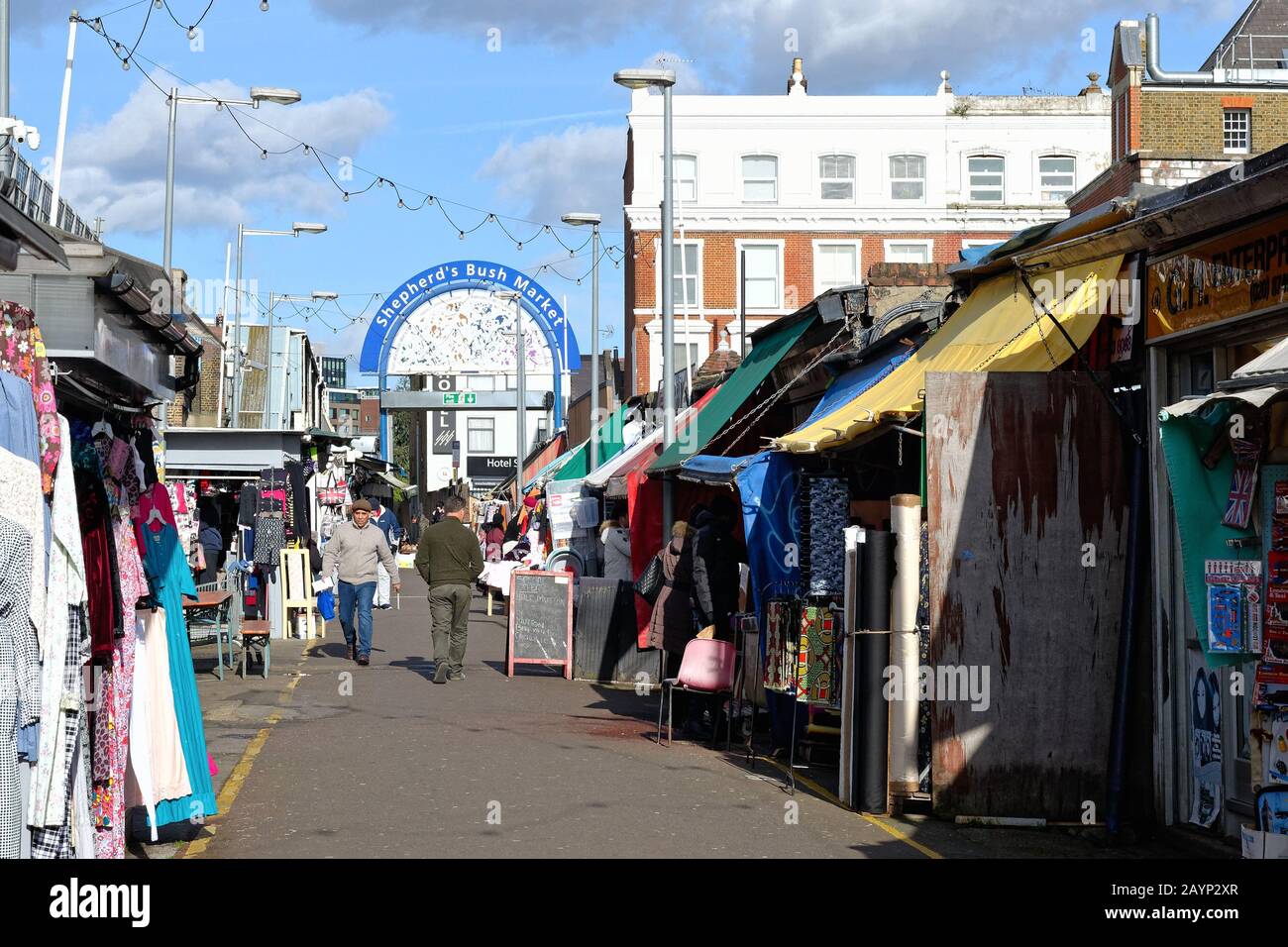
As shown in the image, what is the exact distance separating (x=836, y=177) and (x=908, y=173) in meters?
2.60

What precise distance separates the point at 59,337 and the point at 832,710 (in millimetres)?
6279

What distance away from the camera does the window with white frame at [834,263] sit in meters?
54.7

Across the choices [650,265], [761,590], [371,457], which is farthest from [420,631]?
[650,265]

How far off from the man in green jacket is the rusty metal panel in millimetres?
8346

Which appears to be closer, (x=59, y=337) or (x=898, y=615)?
(x=59, y=337)

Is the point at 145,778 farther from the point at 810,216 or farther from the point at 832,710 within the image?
the point at 810,216

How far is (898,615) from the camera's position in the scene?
9.77 metres

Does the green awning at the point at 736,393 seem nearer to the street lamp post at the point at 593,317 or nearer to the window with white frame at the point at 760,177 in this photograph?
the street lamp post at the point at 593,317

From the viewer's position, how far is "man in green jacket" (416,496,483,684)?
55.4 ft

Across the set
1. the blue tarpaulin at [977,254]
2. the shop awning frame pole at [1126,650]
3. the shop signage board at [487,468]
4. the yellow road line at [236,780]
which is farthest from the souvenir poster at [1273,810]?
the shop signage board at [487,468]

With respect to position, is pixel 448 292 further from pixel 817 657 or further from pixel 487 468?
pixel 817 657

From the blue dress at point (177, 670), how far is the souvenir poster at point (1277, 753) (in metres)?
5.36

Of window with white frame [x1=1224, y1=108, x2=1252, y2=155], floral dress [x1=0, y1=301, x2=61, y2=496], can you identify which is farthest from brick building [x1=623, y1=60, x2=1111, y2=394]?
floral dress [x1=0, y1=301, x2=61, y2=496]

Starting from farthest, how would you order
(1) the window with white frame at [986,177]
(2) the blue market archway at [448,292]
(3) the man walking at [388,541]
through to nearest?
(1) the window with white frame at [986,177], (2) the blue market archway at [448,292], (3) the man walking at [388,541]
